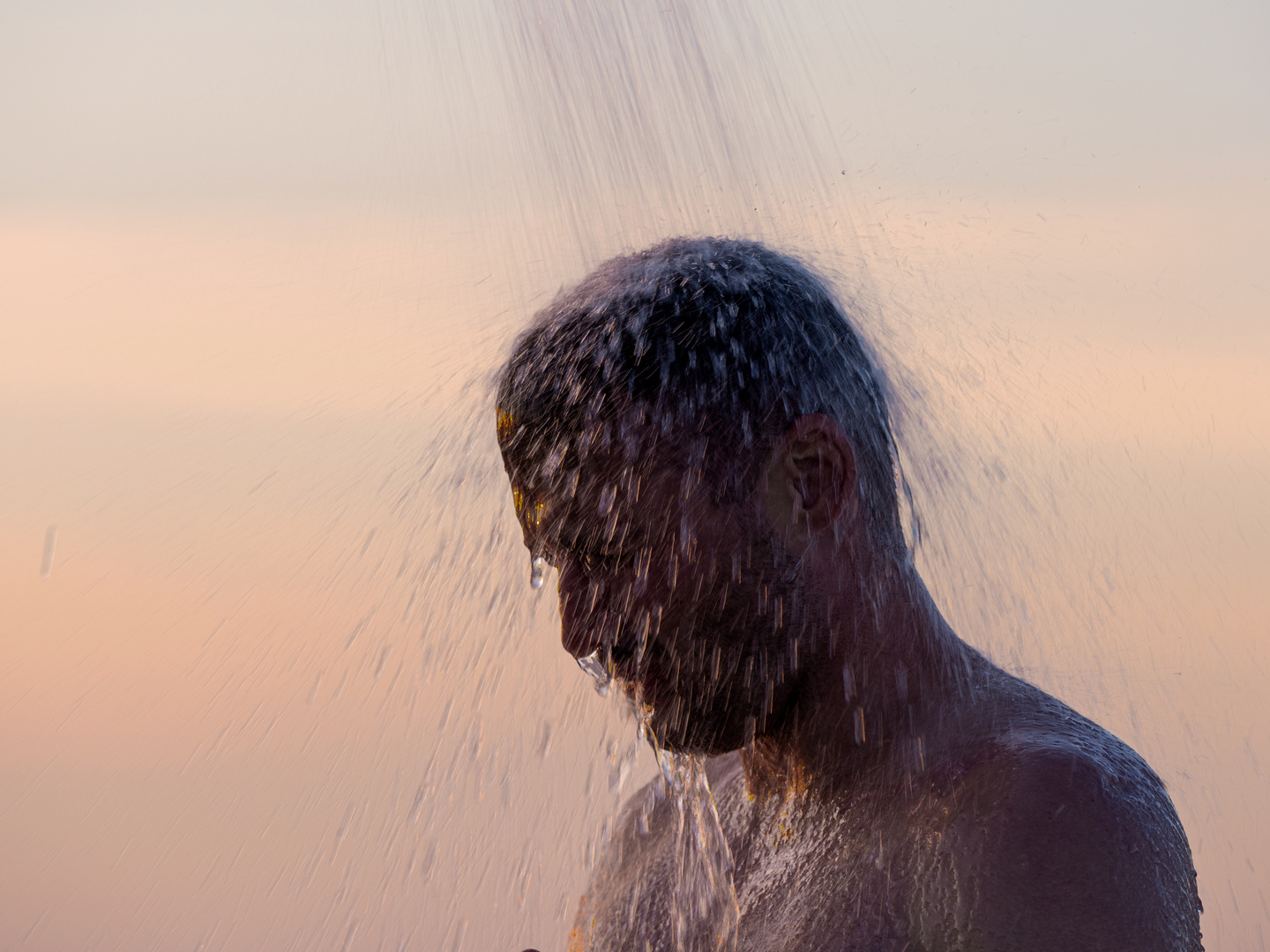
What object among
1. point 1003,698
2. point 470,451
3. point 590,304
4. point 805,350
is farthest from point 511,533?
point 1003,698

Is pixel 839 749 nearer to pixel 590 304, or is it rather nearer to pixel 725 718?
pixel 725 718

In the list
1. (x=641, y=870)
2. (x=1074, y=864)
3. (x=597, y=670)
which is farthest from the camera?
(x=641, y=870)

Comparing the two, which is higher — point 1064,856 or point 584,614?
point 584,614

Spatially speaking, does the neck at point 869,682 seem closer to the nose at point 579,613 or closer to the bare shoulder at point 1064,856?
the bare shoulder at point 1064,856

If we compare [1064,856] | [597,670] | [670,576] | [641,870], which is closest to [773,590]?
[670,576]

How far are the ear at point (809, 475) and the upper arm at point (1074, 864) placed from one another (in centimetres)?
50

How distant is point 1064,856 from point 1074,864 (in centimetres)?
2

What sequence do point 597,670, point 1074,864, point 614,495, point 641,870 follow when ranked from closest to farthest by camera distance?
1. point 1074,864
2. point 614,495
3. point 597,670
4. point 641,870

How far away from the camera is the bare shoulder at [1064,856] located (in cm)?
135

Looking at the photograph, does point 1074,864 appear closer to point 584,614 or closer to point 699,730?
point 699,730

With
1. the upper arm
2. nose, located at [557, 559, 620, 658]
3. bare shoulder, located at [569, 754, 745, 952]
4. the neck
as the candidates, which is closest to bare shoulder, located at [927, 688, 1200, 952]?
the upper arm

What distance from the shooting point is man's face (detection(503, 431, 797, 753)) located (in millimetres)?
1754

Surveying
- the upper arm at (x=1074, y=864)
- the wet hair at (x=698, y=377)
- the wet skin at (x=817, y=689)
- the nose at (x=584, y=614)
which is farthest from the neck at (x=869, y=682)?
the nose at (x=584, y=614)

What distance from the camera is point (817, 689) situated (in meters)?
1.82
